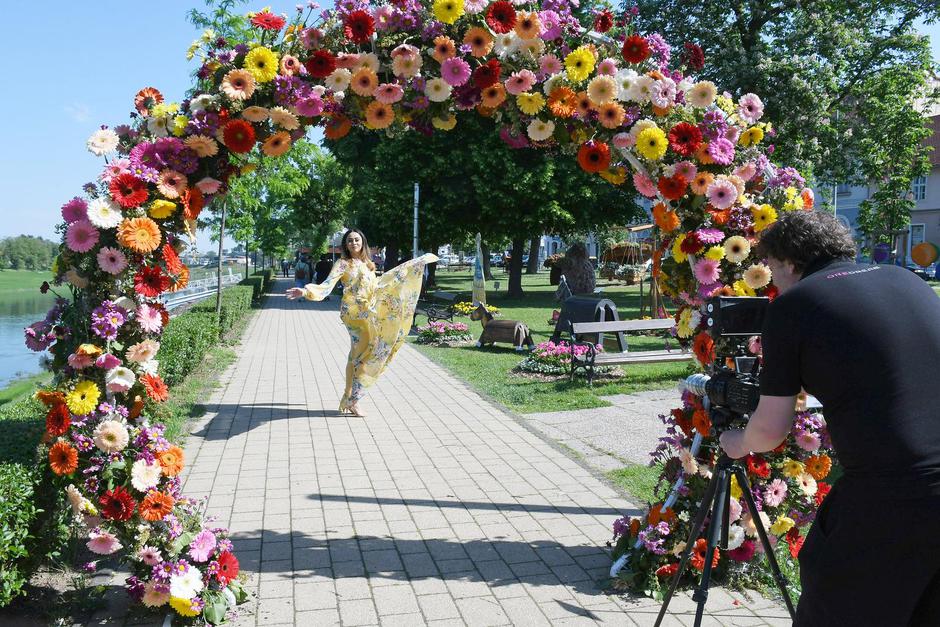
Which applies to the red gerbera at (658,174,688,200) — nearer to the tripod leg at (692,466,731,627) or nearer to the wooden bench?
the tripod leg at (692,466,731,627)

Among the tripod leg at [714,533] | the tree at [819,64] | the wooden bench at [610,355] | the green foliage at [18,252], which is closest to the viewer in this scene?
the tripod leg at [714,533]

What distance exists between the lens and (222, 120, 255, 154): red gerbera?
3.75 metres

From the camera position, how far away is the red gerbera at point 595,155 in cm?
416

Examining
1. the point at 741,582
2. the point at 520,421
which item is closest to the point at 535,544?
the point at 741,582

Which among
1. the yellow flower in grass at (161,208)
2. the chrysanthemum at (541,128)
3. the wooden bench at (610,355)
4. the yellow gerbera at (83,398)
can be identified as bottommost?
the wooden bench at (610,355)

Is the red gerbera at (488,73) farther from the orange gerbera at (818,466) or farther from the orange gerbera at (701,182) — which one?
the orange gerbera at (818,466)

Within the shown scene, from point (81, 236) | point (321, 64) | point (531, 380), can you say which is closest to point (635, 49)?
point (321, 64)

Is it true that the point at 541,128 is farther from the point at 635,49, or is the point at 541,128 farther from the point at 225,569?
the point at 225,569

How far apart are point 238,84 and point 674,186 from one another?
2434 millimetres

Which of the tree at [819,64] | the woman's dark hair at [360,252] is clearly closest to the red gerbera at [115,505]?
the woman's dark hair at [360,252]

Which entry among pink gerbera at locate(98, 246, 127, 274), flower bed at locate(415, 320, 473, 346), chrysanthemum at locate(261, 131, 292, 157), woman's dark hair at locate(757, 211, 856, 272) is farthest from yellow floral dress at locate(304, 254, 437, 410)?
flower bed at locate(415, 320, 473, 346)

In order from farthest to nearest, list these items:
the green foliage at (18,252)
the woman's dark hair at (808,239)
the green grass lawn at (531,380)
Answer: the green foliage at (18,252) → the green grass lawn at (531,380) → the woman's dark hair at (808,239)

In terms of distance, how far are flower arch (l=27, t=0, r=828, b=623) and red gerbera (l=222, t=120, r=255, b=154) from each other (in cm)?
1

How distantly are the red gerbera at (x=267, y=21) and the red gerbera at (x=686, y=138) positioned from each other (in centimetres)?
226
